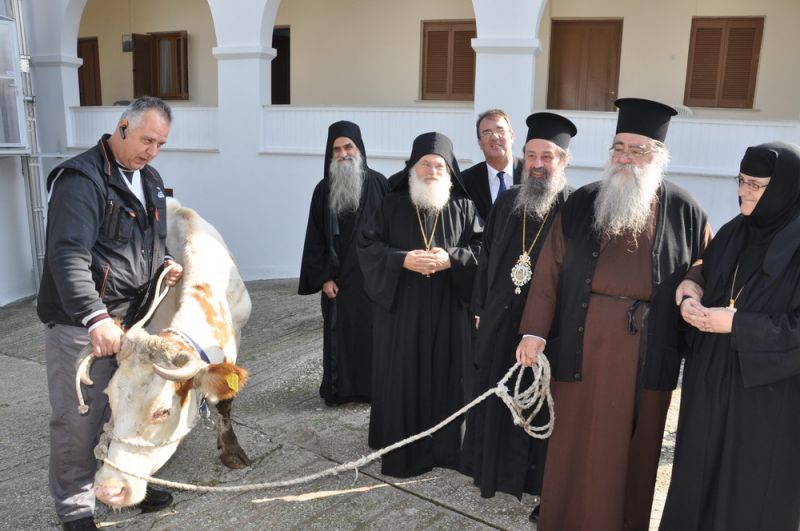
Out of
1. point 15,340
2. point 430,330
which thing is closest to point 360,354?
point 430,330

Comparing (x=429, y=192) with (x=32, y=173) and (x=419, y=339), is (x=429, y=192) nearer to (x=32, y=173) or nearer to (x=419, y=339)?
(x=419, y=339)

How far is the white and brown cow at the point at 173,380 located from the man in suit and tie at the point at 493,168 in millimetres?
1831

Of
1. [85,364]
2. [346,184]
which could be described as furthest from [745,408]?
[346,184]

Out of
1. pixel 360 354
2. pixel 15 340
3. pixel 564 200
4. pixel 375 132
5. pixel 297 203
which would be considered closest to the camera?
pixel 564 200

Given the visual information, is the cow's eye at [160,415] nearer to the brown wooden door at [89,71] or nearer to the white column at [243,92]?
the white column at [243,92]

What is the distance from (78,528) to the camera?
126 inches

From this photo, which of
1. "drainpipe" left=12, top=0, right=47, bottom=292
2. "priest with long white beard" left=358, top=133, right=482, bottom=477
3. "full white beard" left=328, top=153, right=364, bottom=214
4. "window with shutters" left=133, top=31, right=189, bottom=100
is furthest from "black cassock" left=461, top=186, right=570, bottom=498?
"window with shutters" left=133, top=31, right=189, bottom=100

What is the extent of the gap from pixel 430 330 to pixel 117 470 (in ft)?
6.20

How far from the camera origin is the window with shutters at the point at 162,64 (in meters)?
12.5

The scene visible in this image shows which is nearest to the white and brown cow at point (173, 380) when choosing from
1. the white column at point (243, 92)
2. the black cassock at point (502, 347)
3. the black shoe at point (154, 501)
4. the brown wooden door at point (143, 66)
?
the black shoe at point (154, 501)

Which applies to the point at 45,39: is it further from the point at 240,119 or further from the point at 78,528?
the point at 78,528

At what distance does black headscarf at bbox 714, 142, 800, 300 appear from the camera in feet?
8.47

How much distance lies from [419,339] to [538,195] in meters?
1.16

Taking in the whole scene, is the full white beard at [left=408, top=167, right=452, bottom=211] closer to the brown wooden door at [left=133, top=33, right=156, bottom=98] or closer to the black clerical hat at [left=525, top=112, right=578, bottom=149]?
the black clerical hat at [left=525, top=112, right=578, bottom=149]
